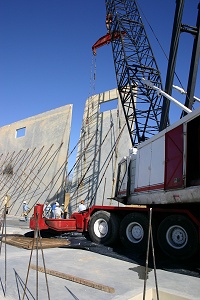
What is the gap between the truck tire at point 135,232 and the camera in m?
8.34

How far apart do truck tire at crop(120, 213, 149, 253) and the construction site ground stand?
1.16ft

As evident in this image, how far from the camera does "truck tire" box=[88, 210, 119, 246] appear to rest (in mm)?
9367

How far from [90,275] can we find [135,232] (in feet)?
10.1

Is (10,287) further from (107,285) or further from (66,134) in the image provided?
(66,134)

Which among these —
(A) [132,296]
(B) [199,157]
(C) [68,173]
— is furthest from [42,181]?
(A) [132,296]

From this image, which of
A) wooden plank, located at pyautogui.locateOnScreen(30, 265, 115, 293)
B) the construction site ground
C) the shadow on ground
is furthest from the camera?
the shadow on ground

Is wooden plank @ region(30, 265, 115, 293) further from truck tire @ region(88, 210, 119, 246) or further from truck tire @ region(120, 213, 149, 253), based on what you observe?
truck tire @ region(88, 210, 119, 246)

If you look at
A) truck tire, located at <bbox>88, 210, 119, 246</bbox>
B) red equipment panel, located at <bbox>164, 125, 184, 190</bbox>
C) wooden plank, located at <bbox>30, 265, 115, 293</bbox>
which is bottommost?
wooden plank, located at <bbox>30, 265, 115, 293</bbox>

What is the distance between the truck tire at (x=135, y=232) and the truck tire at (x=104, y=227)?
43cm

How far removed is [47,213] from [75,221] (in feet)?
32.2

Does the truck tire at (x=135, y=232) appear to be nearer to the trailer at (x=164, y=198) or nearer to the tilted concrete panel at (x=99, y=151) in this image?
the trailer at (x=164, y=198)

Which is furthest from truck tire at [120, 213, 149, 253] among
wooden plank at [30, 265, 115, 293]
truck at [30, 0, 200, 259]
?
wooden plank at [30, 265, 115, 293]

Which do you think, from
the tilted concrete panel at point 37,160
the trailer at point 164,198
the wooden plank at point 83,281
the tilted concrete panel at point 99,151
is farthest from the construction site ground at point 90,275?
the tilted concrete panel at point 37,160

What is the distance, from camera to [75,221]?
35.3ft
